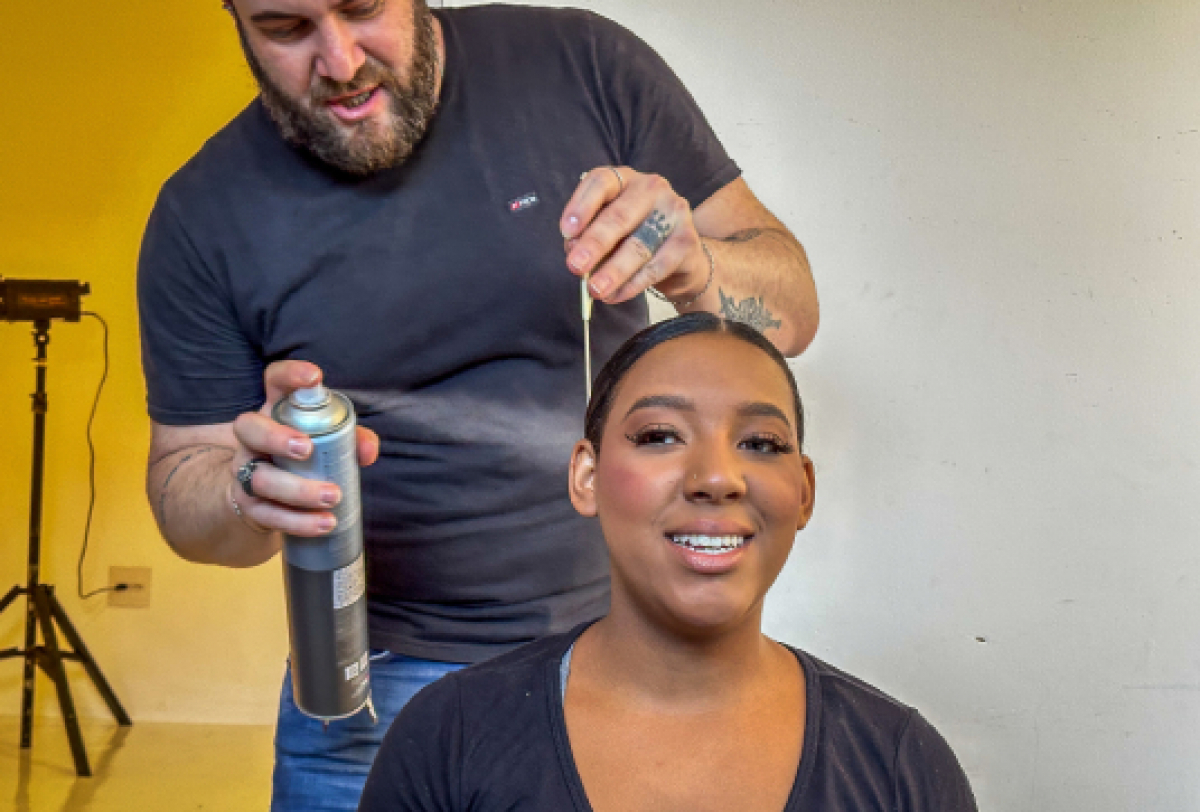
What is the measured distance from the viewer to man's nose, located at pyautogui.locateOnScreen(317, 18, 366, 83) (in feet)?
3.61

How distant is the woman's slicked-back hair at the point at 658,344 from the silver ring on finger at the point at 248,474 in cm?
30

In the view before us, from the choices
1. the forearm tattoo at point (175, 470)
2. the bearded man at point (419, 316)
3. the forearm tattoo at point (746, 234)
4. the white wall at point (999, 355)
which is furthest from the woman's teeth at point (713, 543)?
the white wall at point (999, 355)

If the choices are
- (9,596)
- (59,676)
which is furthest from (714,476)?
(9,596)

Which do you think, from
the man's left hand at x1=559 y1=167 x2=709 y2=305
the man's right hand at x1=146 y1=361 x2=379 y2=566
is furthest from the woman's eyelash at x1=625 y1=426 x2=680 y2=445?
the man's right hand at x1=146 y1=361 x2=379 y2=566

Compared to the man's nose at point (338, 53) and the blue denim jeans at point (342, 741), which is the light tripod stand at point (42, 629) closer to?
the blue denim jeans at point (342, 741)

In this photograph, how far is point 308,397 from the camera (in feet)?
2.84

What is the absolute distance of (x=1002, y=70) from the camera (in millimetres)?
1570

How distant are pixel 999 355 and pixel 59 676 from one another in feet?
8.16

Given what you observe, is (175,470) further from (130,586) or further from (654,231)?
(130,586)

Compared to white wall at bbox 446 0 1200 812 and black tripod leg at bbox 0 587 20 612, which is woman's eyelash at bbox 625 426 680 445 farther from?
black tripod leg at bbox 0 587 20 612

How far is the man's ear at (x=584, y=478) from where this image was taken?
3.42ft

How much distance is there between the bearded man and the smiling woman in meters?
0.23

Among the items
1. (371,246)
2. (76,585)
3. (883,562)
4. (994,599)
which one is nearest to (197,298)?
(371,246)

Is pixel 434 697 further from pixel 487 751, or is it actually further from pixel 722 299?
pixel 722 299
